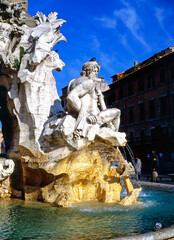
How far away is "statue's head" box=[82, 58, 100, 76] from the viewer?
287 inches

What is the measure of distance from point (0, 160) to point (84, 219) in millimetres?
2894

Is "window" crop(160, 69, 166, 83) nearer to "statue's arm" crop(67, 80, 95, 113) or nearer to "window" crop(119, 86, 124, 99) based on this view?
"window" crop(119, 86, 124, 99)

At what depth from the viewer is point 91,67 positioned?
7277 mm

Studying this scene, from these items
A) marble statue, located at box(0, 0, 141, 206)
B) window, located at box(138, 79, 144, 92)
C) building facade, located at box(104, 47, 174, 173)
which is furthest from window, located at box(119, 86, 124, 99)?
marble statue, located at box(0, 0, 141, 206)

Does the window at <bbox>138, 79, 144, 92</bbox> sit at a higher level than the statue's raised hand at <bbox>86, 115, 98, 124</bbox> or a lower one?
higher

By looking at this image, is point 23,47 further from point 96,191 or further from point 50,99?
point 96,191

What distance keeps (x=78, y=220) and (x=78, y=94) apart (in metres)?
2.92

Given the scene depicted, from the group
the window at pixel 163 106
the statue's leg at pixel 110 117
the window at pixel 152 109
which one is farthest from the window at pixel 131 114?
the statue's leg at pixel 110 117

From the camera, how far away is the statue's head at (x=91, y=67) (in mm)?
7287

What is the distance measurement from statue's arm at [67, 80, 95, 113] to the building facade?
19.4 m

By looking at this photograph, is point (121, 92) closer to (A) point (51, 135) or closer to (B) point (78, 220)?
(A) point (51, 135)

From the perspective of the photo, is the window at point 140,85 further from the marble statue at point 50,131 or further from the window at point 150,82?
the marble statue at point 50,131

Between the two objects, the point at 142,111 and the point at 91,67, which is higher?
the point at 142,111

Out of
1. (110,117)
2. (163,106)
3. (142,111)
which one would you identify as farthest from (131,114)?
(110,117)
